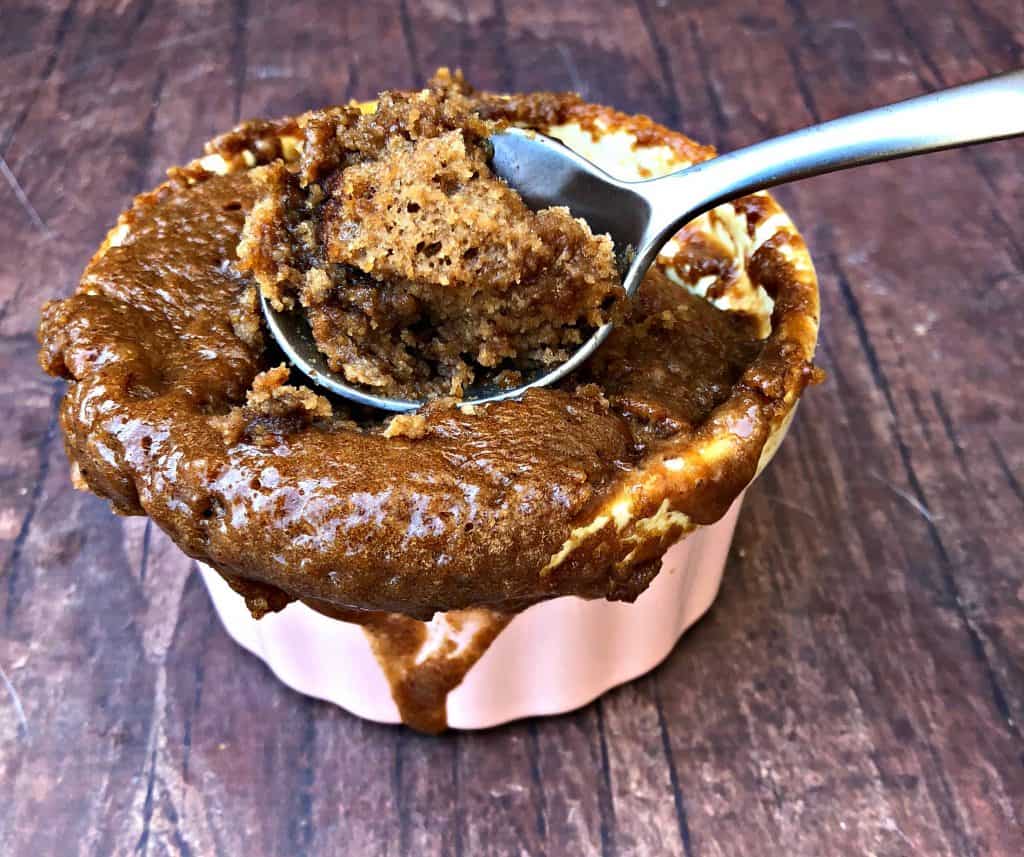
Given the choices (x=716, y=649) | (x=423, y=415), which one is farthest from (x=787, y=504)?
(x=423, y=415)

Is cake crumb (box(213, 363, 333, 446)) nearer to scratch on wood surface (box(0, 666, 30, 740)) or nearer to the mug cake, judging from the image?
the mug cake

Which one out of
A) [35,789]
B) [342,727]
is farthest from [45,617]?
[342,727]

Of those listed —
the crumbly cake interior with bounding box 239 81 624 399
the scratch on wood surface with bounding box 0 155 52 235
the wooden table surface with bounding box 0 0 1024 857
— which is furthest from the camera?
the scratch on wood surface with bounding box 0 155 52 235

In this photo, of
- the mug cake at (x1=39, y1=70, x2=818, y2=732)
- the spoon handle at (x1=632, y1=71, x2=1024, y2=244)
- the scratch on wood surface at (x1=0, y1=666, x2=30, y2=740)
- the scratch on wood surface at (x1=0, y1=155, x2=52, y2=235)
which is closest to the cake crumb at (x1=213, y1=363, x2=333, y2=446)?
the mug cake at (x1=39, y1=70, x2=818, y2=732)

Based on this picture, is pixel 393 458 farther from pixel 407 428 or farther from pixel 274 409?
pixel 274 409

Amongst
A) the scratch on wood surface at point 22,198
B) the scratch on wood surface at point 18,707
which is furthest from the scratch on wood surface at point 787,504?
the scratch on wood surface at point 22,198

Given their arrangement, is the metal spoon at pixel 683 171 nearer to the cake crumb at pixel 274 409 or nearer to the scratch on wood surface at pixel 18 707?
the cake crumb at pixel 274 409

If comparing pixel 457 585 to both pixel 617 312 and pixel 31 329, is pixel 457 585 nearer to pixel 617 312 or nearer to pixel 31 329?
pixel 617 312

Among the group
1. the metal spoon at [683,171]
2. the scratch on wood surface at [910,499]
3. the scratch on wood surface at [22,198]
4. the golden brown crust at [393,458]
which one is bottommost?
the scratch on wood surface at [910,499]
